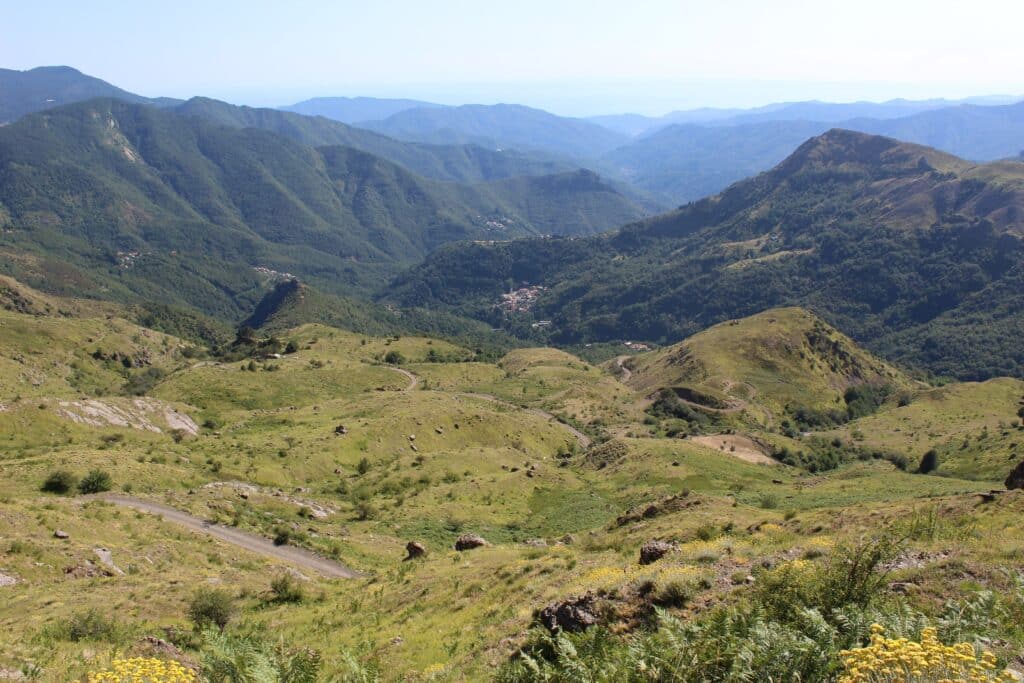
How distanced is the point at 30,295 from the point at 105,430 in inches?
5901

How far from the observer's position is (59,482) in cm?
4319

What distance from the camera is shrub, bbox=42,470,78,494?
43031 mm

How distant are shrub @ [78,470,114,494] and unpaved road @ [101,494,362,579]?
1.34 meters

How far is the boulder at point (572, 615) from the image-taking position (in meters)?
15.8

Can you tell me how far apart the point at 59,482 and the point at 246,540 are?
47.9 ft

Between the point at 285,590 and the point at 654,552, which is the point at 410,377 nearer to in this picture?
the point at 285,590

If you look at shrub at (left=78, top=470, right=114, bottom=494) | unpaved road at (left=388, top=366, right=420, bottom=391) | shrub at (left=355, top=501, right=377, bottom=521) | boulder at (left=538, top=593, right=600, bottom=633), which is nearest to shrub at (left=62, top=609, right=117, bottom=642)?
boulder at (left=538, top=593, right=600, bottom=633)

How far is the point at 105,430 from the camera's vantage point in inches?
2680

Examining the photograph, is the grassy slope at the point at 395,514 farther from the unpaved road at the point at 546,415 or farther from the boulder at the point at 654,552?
the unpaved road at the point at 546,415

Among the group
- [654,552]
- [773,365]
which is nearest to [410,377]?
[773,365]

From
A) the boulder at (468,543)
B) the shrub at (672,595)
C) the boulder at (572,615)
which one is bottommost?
the boulder at (468,543)

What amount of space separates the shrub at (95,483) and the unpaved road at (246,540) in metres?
1.34

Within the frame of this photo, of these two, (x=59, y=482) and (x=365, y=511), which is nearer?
(x=59, y=482)

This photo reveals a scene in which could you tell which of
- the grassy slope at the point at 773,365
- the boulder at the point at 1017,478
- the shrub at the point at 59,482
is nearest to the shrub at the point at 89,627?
the shrub at the point at 59,482
